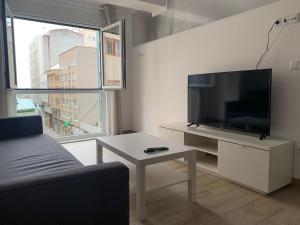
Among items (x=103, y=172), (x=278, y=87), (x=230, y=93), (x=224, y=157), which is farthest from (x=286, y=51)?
(x=103, y=172)

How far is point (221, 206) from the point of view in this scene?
2.02 m

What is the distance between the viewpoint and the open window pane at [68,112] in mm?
4461

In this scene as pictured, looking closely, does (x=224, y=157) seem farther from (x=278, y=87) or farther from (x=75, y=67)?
(x=75, y=67)

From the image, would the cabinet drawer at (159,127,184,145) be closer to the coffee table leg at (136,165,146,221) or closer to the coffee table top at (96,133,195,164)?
the coffee table top at (96,133,195,164)

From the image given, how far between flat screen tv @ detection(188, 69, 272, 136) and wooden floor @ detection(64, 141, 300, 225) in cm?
65

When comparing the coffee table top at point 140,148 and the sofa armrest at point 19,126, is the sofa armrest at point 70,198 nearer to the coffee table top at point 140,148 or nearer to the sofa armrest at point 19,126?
the coffee table top at point 140,148

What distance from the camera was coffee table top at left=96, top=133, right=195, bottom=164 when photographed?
1.94m

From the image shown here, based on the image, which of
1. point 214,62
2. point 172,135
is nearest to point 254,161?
point 172,135

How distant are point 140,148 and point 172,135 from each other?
1089mm

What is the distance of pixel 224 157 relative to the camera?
251 centimetres

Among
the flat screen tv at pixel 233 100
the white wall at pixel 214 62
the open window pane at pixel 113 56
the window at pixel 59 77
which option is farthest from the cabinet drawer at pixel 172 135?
the window at pixel 59 77

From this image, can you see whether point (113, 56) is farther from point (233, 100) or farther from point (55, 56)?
point (233, 100)

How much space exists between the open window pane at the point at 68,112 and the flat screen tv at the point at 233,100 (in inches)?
95.3

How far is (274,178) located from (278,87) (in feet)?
3.19
